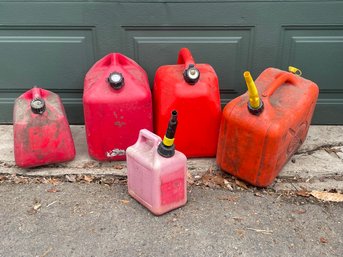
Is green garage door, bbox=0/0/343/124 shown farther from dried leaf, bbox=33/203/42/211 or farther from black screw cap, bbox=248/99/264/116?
dried leaf, bbox=33/203/42/211

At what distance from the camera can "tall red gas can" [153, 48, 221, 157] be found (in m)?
2.33

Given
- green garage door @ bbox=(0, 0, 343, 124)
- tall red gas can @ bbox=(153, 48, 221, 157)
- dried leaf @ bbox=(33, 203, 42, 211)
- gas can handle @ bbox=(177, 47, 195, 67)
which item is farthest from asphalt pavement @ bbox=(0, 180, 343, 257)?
green garage door @ bbox=(0, 0, 343, 124)

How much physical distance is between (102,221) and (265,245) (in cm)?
84

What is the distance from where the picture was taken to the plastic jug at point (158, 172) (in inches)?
76.6

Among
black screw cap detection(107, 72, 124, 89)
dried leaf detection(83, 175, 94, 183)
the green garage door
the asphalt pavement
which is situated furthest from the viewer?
the green garage door

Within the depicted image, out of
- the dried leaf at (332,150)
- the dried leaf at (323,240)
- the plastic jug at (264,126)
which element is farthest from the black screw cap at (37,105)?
the dried leaf at (332,150)

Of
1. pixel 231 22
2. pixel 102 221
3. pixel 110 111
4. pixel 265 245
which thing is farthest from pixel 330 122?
pixel 102 221

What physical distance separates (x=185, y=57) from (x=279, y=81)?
61cm

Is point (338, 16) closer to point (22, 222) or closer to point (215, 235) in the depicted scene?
point (215, 235)

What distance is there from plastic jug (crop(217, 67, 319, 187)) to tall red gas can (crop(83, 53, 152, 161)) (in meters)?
0.53

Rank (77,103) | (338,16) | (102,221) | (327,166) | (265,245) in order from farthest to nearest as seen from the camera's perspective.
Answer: (77,103)
(338,16)
(327,166)
(102,221)
(265,245)

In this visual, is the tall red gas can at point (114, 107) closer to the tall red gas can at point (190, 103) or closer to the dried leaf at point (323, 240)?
the tall red gas can at point (190, 103)

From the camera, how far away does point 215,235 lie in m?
1.93

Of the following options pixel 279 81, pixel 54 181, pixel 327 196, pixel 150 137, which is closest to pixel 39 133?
pixel 54 181
